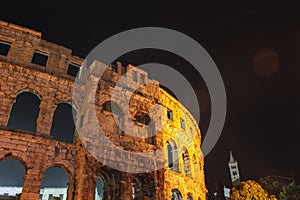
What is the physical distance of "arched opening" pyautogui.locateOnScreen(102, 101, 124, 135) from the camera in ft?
55.1

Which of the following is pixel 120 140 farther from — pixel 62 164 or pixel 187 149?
pixel 187 149

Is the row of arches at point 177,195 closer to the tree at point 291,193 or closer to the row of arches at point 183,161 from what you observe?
the row of arches at point 183,161

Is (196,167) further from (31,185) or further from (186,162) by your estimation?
(31,185)

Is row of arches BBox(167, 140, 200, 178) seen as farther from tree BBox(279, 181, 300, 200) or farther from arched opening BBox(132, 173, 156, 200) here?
tree BBox(279, 181, 300, 200)

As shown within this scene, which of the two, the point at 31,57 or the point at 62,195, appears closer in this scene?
the point at 31,57

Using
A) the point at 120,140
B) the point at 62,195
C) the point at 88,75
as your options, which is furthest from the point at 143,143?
the point at 62,195

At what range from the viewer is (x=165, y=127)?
21688mm

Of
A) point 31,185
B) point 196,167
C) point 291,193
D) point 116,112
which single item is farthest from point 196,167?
point 31,185

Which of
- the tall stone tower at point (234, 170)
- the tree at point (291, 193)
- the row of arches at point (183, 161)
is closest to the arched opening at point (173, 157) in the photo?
the row of arches at point (183, 161)

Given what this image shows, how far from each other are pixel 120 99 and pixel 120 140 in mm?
3502

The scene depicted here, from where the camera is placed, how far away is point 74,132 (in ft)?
56.3

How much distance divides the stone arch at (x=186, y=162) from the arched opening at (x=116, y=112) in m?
8.72

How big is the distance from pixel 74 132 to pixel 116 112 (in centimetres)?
323

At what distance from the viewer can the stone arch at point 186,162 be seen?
2302cm
